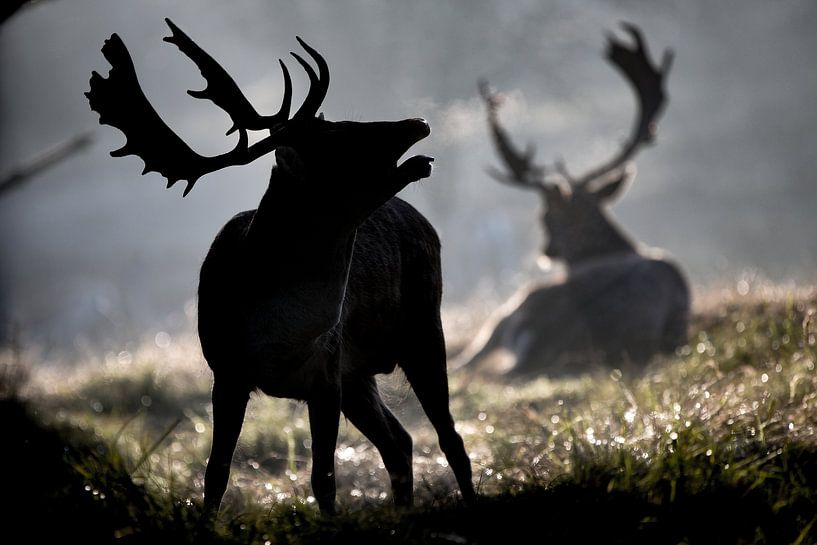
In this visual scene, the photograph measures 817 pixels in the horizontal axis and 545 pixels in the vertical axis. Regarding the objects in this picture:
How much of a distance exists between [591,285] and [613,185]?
1.28 meters

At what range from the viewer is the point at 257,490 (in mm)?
4324

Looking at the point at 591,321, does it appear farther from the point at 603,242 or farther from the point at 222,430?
the point at 222,430

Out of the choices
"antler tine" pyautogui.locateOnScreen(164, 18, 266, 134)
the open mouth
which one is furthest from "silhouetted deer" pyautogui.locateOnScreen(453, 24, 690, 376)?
"antler tine" pyautogui.locateOnScreen(164, 18, 266, 134)

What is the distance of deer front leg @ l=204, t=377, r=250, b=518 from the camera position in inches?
121

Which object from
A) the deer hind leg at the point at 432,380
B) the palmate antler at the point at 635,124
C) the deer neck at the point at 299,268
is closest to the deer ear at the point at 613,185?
the palmate antler at the point at 635,124

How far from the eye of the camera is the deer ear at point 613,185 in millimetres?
9031

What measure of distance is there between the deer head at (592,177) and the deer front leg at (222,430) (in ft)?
20.6

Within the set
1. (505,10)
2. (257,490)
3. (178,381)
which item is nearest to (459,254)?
(505,10)

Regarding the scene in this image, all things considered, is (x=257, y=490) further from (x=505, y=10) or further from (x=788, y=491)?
(x=505, y=10)

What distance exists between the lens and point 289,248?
290 centimetres

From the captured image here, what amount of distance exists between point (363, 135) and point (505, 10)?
1349 inches

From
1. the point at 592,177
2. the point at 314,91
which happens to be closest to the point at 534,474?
the point at 314,91

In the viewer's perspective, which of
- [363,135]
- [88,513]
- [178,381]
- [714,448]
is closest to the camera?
[363,135]

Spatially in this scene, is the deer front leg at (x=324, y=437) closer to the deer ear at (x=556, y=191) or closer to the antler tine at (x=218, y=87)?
the antler tine at (x=218, y=87)
